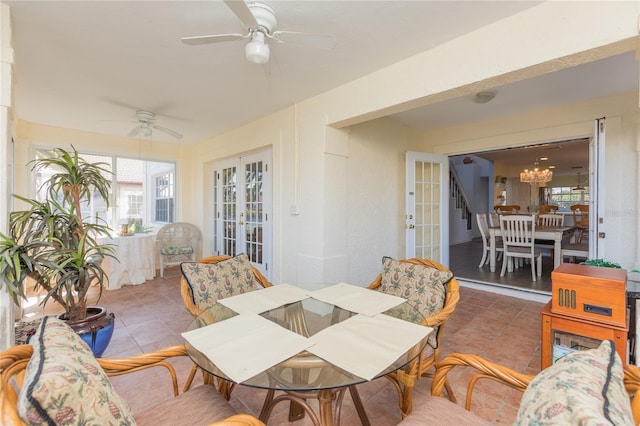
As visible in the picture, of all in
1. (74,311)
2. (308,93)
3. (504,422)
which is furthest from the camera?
(308,93)

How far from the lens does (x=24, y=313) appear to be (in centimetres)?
324

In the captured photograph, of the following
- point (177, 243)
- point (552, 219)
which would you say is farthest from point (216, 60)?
point (552, 219)

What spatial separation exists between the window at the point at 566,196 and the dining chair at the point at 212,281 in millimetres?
12392

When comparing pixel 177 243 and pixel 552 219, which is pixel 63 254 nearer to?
pixel 177 243

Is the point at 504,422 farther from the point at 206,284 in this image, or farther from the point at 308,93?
the point at 308,93

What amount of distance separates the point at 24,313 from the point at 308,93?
4027 millimetres

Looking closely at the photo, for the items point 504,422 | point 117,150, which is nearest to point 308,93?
point 504,422

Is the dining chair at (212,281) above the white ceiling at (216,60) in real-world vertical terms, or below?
below

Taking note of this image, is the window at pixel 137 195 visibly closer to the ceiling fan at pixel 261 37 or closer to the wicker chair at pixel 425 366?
the ceiling fan at pixel 261 37

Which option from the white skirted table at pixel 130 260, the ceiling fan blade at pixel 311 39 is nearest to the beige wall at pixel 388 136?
the ceiling fan blade at pixel 311 39


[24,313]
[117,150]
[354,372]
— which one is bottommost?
[24,313]

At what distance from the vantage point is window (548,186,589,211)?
33.6 feet

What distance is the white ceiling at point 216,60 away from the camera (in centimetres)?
183

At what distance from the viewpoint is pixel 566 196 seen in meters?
10.6
